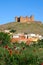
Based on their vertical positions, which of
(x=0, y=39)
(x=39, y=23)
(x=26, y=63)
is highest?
(x=26, y=63)

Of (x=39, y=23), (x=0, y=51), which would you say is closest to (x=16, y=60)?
(x=0, y=51)

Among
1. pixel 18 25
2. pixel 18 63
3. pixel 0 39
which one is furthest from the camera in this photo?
pixel 18 25

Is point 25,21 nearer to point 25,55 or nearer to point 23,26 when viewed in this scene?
point 23,26

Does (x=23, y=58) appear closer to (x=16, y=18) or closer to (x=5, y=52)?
(x=5, y=52)

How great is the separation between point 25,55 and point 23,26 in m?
96.0

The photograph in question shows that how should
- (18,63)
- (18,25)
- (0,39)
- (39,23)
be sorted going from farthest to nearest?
(39,23) < (18,25) < (0,39) < (18,63)

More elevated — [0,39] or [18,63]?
[18,63]

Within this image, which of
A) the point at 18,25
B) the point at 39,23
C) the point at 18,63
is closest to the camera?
the point at 18,63

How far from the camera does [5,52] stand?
50.4 ft

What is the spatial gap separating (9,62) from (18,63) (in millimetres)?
436

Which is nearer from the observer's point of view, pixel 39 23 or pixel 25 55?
pixel 25 55

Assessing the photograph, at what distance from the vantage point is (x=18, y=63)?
575 inches

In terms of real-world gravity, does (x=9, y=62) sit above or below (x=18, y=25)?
above

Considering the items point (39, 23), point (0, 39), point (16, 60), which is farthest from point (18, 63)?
point (39, 23)
